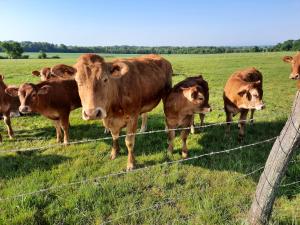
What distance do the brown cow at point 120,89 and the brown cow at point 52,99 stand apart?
6.39 ft

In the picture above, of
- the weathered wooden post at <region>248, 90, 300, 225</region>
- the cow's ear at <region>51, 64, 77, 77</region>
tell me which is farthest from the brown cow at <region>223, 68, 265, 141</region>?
the cow's ear at <region>51, 64, 77, 77</region>

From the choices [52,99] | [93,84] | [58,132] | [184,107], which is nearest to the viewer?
[93,84]

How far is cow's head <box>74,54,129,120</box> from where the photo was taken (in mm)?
5227

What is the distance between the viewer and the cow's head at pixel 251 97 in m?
7.85

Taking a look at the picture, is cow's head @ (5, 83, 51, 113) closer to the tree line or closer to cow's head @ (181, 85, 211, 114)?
cow's head @ (181, 85, 211, 114)

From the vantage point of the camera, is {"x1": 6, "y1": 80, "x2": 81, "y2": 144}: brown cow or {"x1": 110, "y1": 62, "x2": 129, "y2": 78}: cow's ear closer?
{"x1": 110, "y1": 62, "x2": 129, "y2": 78}: cow's ear

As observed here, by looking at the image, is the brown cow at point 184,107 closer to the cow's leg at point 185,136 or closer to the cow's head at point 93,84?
the cow's leg at point 185,136

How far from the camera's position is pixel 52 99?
823 centimetres

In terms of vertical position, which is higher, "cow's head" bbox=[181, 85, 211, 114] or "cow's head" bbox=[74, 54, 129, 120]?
"cow's head" bbox=[74, 54, 129, 120]

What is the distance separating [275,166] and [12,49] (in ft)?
328

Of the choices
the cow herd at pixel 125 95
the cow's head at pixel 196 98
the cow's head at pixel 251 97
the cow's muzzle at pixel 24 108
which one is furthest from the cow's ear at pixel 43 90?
the cow's head at pixel 251 97

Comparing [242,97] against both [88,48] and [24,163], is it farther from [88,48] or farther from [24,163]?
[88,48]

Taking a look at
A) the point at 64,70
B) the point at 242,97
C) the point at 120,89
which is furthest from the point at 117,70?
the point at 242,97

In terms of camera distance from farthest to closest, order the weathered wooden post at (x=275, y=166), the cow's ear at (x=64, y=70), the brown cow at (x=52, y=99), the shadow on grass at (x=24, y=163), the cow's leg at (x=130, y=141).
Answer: the brown cow at (x=52, y=99)
the cow's leg at (x=130, y=141)
the shadow on grass at (x=24, y=163)
the cow's ear at (x=64, y=70)
the weathered wooden post at (x=275, y=166)
